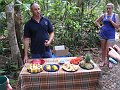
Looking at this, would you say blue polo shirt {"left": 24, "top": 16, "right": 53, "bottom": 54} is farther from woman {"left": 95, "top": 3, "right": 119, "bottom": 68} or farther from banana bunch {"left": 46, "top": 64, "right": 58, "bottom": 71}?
woman {"left": 95, "top": 3, "right": 119, "bottom": 68}

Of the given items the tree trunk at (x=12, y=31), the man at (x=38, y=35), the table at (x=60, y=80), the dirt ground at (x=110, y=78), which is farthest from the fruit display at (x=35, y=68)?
the tree trunk at (x=12, y=31)

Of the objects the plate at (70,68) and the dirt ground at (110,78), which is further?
the dirt ground at (110,78)

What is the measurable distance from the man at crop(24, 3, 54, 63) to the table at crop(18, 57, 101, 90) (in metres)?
0.69

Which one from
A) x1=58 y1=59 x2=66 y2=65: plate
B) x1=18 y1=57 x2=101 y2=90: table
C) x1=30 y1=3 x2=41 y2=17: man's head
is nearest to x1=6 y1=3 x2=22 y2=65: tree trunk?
x1=30 y1=3 x2=41 y2=17: man's head

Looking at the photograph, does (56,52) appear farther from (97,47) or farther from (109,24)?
(97,47)

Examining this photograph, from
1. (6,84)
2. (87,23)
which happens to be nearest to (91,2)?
(87,23)

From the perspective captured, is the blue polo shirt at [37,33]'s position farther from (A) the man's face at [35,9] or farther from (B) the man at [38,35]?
(A) the man's face at [35,9]

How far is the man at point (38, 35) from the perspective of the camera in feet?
15.1

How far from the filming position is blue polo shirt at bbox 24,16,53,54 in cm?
460

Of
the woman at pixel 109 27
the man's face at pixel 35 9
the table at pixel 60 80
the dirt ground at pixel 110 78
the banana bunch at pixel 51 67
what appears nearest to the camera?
the table at pixel 60 80

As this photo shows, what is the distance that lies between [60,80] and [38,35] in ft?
3.51

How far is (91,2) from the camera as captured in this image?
31.9 ft

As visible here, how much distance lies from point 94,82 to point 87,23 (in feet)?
15.2

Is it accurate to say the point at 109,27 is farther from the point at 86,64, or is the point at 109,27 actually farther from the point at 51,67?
the point at 51,67
